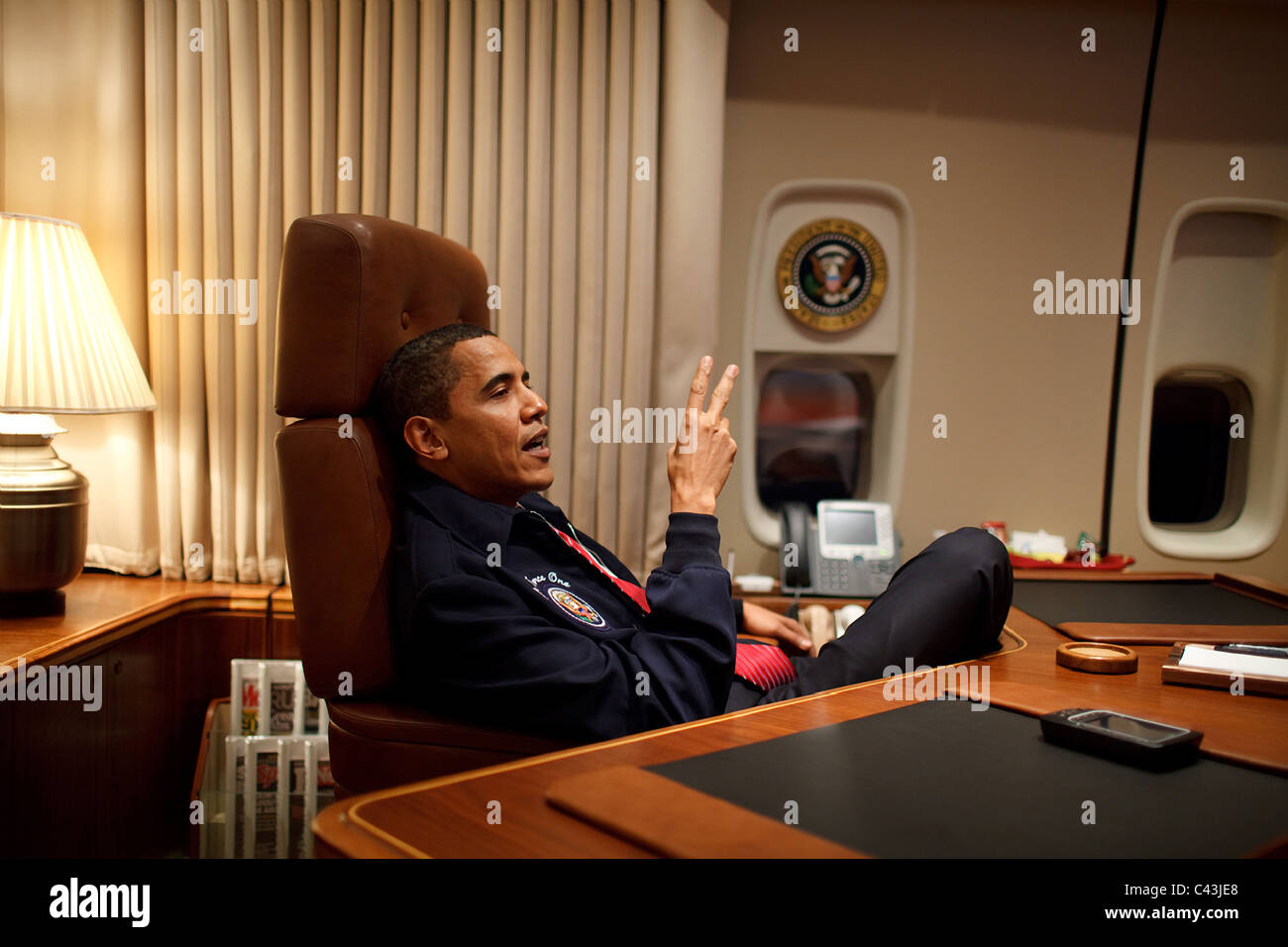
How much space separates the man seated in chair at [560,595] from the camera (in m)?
1.36

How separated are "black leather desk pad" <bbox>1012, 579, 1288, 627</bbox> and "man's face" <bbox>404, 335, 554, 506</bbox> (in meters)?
1.16

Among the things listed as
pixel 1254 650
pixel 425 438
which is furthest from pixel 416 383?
pixel 1254 650

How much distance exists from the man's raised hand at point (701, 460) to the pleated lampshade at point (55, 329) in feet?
4.39

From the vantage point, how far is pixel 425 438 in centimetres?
169

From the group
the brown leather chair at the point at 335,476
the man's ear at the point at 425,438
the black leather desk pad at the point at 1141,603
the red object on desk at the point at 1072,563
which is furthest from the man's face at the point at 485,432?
the red object on desk at the point at 1072,563

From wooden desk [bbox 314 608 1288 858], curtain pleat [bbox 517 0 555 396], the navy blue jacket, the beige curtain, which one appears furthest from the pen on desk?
curtain pleat [bbox 517 0 555 396]

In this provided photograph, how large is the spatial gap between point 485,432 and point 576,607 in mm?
388

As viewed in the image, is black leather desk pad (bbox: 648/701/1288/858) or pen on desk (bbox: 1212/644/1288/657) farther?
pen on desk (bbox: 1212/644/1288/657)

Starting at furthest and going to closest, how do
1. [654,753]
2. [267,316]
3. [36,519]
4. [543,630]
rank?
[267,316] → [36,519] → [543,630] → [654,753]

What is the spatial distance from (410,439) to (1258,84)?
332 cm

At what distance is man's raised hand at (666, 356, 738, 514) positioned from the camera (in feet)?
5.54

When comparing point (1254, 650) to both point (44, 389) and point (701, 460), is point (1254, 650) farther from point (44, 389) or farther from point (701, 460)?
point (44, 389)

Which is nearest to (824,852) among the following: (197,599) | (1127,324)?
(197,599)

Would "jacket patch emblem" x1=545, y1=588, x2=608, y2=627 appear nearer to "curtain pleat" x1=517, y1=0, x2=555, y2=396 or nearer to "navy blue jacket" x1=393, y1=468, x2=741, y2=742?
"navy blue jacket" x1=393, y1=468, x2=741, y2=742
